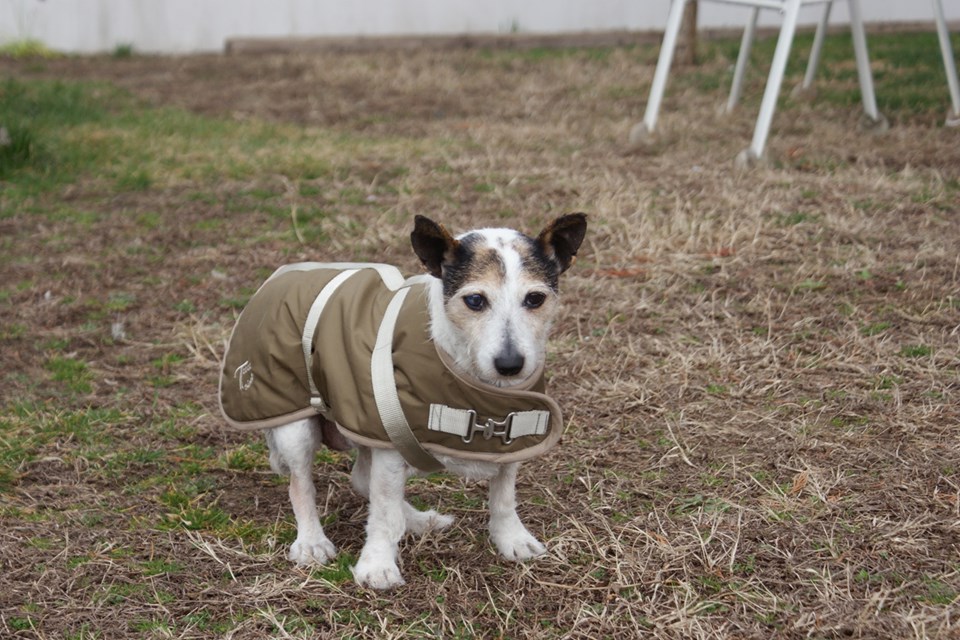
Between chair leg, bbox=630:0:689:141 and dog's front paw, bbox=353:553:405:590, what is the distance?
604 centimetres

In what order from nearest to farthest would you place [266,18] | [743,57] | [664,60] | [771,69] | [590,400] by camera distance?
1. [590,400]
2. [771,69]
3. [664,60]
4. [743,57]
5. [266,18]

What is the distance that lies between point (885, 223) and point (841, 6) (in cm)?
930

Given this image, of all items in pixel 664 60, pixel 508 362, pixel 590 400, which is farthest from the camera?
pixel 664 60

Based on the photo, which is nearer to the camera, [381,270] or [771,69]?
[381,270]

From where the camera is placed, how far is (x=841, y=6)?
15094mm

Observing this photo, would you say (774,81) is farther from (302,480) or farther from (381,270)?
(302,480)

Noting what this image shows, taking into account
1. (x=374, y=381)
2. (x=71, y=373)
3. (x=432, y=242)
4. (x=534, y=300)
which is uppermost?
(x=432, y=242)

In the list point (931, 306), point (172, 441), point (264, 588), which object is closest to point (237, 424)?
point (264, 588)

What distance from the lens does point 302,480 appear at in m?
3.86

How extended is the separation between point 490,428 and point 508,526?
55 centimetres

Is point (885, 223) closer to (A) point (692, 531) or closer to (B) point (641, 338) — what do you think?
(B) point (641, 338)

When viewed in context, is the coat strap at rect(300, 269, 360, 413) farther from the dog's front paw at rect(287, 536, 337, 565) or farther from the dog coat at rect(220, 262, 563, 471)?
the dog's front paw at rect(287, 536, 337, 565)

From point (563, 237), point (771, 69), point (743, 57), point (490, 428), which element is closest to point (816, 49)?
point (743, 57)

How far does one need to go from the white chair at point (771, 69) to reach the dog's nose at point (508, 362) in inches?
209
